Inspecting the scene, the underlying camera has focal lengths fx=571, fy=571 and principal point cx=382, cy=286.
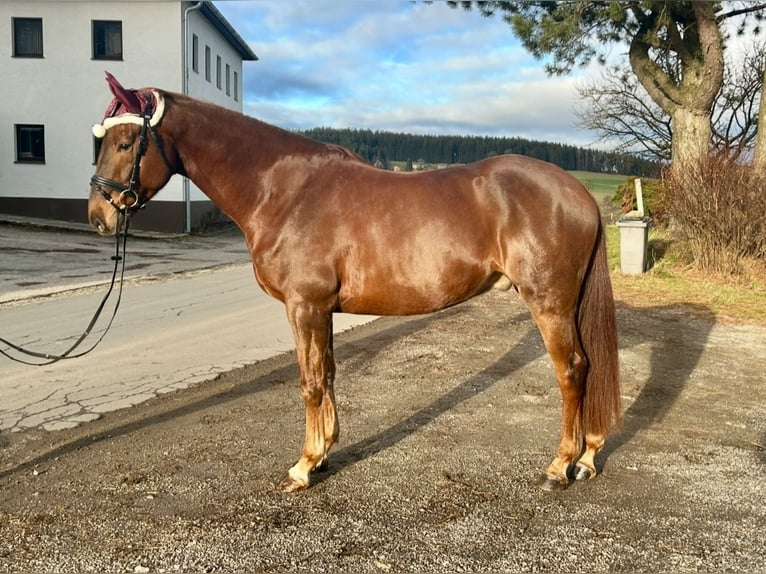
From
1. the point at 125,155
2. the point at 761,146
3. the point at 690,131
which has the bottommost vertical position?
the point at 125,155

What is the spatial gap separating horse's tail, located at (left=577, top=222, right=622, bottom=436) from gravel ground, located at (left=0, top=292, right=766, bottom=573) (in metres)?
0.37

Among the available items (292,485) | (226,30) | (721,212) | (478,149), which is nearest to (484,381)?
(292,485)

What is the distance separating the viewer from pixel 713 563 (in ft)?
8.18

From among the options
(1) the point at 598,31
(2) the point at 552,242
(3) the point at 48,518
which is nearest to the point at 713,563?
(2) the point at 552,242

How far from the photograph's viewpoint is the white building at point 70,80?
2077 centimetres

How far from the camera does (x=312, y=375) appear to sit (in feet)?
10.6

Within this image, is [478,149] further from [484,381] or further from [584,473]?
[584,473]

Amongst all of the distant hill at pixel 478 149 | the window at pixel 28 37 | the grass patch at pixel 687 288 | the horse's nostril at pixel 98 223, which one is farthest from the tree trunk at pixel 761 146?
the window at pixel 28 37

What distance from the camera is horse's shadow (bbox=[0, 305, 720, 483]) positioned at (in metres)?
3.80

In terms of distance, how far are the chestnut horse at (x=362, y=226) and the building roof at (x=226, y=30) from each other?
21.5 metres

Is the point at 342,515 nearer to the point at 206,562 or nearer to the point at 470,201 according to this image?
the point at 206,562

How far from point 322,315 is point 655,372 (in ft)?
12.9

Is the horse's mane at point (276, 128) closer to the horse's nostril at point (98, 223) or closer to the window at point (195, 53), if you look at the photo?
the horse's nostril at point (98, 223)

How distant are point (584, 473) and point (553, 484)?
0.88ft
